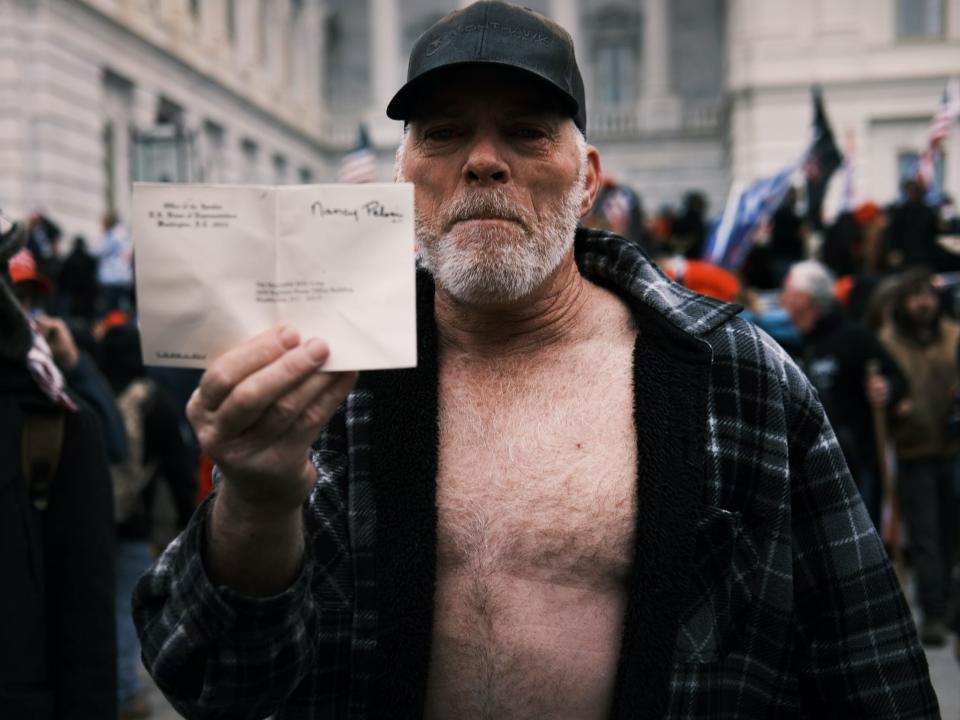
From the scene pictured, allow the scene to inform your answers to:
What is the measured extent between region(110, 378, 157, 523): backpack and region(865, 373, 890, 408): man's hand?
3949mm

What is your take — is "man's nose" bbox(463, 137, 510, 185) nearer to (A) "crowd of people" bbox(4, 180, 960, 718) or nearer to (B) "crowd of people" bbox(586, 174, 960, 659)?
(A) "crowd of people" bbox(4, 180, 960, 718)

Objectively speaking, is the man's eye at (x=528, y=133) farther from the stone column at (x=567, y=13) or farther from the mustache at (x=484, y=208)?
the stone column at (x=567, y=13)

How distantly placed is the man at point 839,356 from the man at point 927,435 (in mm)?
211

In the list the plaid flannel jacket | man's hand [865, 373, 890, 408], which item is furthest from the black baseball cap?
man's hand [865, 373, 890, 408]

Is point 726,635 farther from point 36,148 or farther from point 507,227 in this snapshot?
point 36,148

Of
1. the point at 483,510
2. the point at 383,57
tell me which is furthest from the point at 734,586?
the point at 383,57

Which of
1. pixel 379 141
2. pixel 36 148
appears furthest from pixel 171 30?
pixel 379 141

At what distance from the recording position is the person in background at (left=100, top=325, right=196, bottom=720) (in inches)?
214

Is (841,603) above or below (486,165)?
below

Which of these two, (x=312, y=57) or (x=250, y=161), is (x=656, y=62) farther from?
(x=250, y=161)

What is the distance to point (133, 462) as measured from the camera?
5633mm

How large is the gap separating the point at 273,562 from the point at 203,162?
1008 inches

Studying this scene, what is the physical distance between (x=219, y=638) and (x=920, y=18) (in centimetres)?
2929

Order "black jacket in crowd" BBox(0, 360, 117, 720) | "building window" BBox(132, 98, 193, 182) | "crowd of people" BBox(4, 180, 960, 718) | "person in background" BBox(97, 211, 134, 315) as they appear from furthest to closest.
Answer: "person in background" BBox(97, 211, 134, 315) < "building window" BBox(132, 98, 193, 182) < "crowd of people" BBox(4, 180, 960, 718) < "black jacket in crowd" BBox(0, 360, 117, 720)
